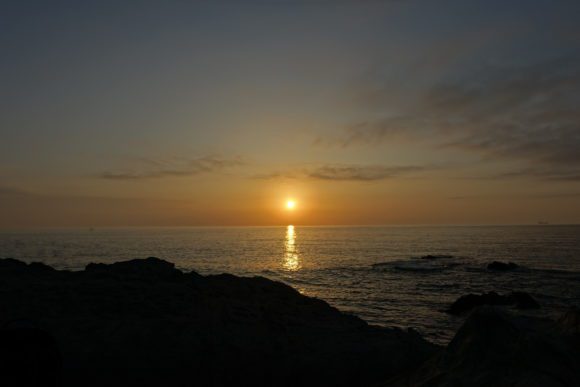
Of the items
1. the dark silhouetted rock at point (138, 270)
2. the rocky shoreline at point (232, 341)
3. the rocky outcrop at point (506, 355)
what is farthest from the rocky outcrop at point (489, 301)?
the rocky outcrop at point (506, 355)

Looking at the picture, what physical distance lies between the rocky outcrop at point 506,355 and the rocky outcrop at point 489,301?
22088mm

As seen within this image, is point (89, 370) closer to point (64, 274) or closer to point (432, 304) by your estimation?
point (64, 274)

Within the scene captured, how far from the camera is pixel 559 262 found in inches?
2466

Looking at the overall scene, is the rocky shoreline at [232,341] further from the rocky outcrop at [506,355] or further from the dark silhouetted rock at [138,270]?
the dark silhouetted rock at [138,270]

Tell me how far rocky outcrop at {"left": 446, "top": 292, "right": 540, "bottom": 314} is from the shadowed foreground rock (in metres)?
19.1

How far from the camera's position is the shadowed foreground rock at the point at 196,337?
8141 millimetres

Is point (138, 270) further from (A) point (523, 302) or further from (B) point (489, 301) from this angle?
(A) point (523, 302)

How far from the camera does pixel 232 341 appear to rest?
888 centimetres

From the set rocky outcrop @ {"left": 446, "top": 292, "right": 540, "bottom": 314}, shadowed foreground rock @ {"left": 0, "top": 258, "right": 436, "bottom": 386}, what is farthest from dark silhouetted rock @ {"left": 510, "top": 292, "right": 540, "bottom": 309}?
shadowed foreground rock @ {"left": 0, "top": 258, "right": 436, "bottom": 386}

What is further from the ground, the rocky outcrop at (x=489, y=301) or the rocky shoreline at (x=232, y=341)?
the rocky shoreline at (x=232, y=341)

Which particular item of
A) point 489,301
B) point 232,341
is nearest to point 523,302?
point 489,301

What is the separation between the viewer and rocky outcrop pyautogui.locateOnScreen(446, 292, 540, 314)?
27.2 meters

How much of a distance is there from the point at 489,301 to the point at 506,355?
2735 cm

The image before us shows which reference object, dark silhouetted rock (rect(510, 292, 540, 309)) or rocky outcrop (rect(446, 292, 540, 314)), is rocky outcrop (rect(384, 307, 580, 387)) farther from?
dark silhouetted rock (rect(510, 292, 540, 309))
